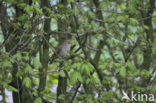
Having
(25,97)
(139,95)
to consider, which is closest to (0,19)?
(25,97)

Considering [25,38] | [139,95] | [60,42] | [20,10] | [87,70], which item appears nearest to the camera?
[87,70]

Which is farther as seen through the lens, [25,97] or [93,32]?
[93,32]

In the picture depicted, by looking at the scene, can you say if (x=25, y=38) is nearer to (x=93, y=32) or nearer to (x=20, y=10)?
(x=20, y=10)

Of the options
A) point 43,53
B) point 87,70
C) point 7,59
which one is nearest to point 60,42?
point 43,53

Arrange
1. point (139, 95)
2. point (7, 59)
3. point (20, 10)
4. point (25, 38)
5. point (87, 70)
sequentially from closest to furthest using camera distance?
point (87, 70) → point (7, 59) → point (25, 38) → point (139, 95) → point (20, 10)

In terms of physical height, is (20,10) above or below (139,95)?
above

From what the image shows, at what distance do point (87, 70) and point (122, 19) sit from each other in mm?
1551

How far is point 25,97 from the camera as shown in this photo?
3719mm

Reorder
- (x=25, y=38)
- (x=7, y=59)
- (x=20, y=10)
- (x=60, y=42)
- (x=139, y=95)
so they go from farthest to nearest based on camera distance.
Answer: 1. (x=60, y=42)
2. (x=20, y=10)
3. (x=139, y=95)
4. (x=25, y=38)
5. (x=7, y=59)

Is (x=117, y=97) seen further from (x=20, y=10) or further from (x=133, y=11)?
(x=20, y=10)

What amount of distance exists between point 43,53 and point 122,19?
1.44m

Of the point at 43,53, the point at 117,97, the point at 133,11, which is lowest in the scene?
the point at 117,97

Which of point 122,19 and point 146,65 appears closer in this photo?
point 122,19

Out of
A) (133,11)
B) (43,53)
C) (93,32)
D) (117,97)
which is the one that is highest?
(133,11)
